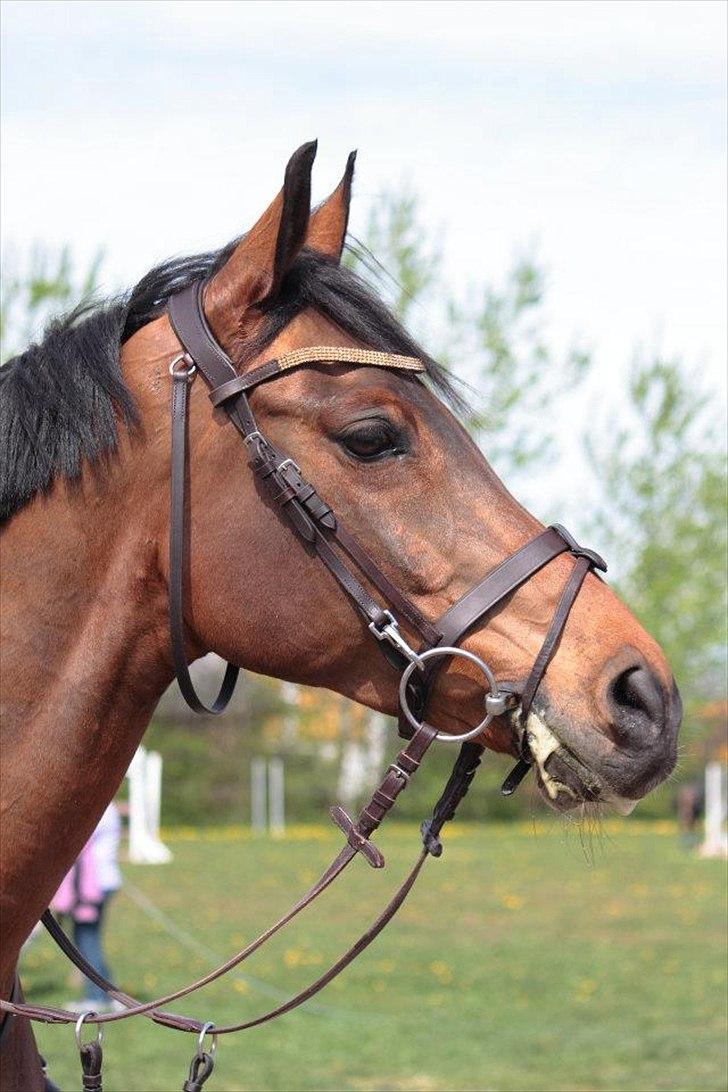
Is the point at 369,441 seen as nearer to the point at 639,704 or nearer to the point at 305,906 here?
the point at 639,704

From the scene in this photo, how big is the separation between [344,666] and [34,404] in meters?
0.81

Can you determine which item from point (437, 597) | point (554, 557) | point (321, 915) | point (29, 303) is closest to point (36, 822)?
point (437, 597)

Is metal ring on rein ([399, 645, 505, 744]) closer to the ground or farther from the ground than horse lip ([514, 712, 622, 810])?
farther from the ground

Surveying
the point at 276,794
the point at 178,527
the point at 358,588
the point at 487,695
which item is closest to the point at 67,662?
the point at 178,527

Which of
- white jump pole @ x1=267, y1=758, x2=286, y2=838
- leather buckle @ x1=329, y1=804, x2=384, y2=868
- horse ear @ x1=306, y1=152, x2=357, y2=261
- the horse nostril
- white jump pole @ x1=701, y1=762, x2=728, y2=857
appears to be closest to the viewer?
the horse nostril

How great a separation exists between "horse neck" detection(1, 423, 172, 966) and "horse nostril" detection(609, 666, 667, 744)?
889mm

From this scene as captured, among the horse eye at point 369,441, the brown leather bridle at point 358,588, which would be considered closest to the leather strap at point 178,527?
the brown leather bridle at point 358,588

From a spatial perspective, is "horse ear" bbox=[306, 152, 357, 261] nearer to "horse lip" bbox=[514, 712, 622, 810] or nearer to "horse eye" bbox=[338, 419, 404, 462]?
"horse eye" bbox=[338, 419, 404, 462]

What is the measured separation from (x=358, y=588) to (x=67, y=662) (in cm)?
58

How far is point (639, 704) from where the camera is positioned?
2.51 metres

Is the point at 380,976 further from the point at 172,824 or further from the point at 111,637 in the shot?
the point at 172,824

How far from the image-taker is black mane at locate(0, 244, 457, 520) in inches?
106

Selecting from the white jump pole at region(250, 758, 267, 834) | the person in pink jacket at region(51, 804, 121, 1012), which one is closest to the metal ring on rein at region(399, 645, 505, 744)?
the person in pink jacket at region(51, 804, 121, 1012)

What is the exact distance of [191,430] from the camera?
2.70 m
